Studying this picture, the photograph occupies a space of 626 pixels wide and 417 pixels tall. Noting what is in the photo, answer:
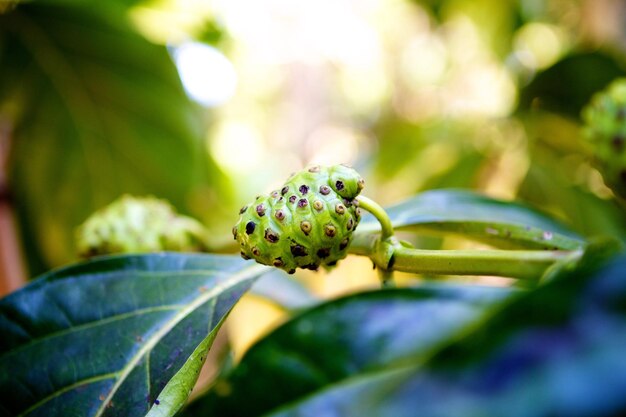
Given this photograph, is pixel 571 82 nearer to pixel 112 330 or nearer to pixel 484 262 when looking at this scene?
pixel 484 262

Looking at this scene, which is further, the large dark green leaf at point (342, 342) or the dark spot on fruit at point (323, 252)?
the dark spot on fruit at point (323, 252)

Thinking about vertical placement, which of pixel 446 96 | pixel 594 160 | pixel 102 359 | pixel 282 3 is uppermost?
pixel 282 3

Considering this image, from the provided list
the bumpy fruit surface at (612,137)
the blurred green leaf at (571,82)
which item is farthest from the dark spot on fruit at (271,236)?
the blurred green leaf at (571,82)

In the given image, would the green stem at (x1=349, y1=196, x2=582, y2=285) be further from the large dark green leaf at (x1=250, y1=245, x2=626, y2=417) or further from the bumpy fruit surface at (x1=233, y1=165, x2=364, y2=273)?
the large dark green leaf at (x1=250, y1=245, x2=626, y2=417)

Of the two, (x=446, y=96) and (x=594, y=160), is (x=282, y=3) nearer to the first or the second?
(x=446, y=96)

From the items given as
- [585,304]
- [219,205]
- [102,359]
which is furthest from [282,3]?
[585,304]

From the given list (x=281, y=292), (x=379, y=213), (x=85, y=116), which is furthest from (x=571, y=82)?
(x=85, y=116)

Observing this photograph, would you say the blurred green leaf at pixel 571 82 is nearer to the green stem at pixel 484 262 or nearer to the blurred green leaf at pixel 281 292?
the blurred green leaf at pixel 281 292
